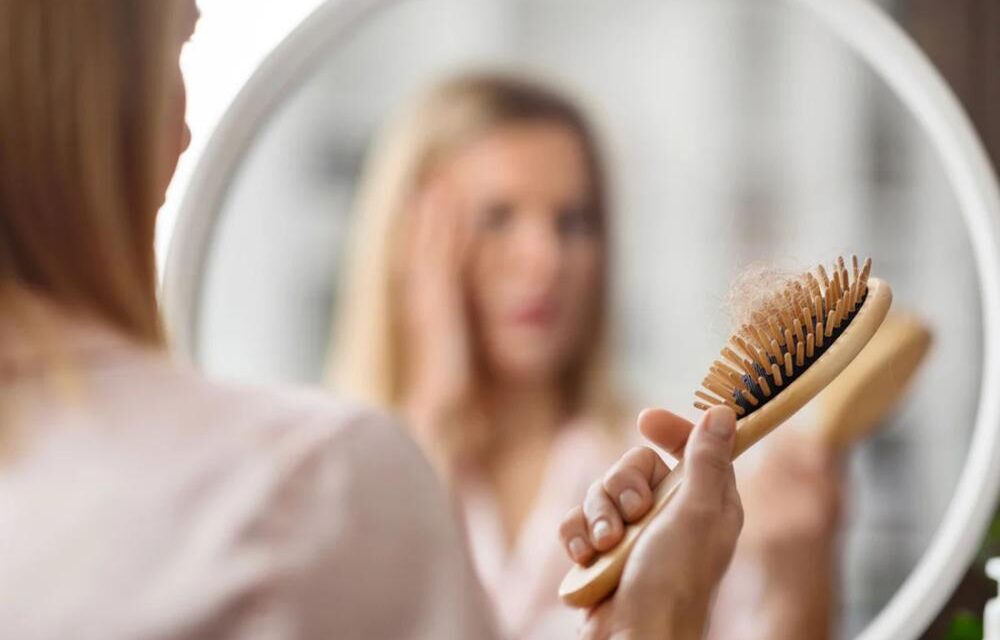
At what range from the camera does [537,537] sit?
2.28 feet

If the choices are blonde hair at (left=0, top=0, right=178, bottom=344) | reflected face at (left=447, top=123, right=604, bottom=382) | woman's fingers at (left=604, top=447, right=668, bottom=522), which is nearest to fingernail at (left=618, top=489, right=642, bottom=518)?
woman's fingers at (left=604, top=447, right=668, bottom=522)

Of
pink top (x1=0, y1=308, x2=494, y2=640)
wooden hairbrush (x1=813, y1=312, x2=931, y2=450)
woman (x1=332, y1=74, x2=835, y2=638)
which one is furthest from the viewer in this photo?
woman (x1=332, y1=74, x2=835, y2=638)

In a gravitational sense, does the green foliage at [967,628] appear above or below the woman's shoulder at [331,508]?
below

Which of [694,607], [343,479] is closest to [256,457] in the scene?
[343,479]

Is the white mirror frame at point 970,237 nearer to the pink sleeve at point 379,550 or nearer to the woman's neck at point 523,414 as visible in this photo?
the woman's neck at point 523,414

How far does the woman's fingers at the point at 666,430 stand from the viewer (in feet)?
1.14

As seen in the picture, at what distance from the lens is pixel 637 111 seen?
0.71 m

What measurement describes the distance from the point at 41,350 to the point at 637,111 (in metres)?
0.50

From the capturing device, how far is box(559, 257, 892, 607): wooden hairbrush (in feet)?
1.05

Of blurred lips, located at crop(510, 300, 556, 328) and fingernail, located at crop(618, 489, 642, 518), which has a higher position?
blurred lips, located at crop(510, 300, 556, 328)

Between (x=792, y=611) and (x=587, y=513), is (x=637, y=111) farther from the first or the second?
(x=587, y=513)

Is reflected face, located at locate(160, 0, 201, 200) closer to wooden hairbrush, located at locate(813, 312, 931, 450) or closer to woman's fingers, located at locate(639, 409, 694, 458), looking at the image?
woman's fingers, located at locate(639, 409, 694, 458)

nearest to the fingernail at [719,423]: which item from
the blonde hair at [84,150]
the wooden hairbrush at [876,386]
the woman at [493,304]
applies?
the blonde hair at [84,150]

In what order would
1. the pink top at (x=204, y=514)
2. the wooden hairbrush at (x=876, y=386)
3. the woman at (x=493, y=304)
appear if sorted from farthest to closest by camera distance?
the woman at (x=493, y=304), the wooden hairbrush at (x=876, y=386), the pink top at (x=204, y=514)
